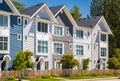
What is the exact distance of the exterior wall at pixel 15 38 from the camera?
50.0 m

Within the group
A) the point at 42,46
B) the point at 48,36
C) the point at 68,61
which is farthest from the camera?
the point at 48,36

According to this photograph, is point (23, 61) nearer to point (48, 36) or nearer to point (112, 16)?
point (48, 36)

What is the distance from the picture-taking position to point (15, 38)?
5059 centimetres

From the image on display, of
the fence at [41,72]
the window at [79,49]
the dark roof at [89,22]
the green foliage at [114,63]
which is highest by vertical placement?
the dark roof at [89,22]

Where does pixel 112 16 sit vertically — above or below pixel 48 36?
above

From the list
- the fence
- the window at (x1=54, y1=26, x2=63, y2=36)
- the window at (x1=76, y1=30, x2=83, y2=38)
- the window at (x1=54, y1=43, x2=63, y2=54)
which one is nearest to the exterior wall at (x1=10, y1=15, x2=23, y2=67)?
the fence

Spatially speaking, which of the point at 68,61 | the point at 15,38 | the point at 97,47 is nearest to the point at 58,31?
the point at 68,61

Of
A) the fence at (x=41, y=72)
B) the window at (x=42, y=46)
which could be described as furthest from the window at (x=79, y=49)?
the window at (x=42, y=46)

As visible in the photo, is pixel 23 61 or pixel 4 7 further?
pixel 4 7

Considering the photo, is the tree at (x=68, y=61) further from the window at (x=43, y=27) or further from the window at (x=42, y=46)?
the window at (x=43, y=27)

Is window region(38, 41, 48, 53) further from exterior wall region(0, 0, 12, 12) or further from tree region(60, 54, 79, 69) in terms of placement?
exterior wall region(0, 0, 12, 12)

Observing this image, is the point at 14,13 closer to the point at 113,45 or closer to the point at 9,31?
the point at 9,31

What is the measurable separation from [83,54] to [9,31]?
20.4 meters

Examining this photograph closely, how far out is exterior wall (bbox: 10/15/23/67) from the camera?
49969 millimetres
